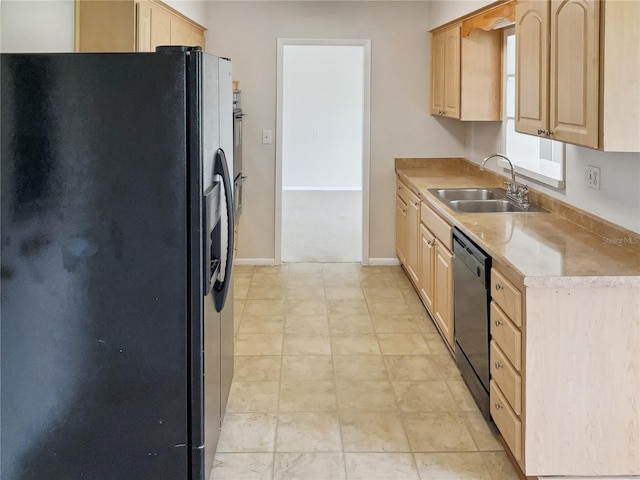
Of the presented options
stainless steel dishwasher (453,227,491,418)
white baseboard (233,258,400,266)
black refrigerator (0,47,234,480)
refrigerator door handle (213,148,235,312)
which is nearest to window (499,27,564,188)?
stainless steel dishwasher (453,227,491,418)

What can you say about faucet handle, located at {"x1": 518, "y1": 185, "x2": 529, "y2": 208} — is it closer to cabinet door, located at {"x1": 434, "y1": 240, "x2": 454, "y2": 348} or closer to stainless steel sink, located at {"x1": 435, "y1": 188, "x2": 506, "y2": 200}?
stainless steel sink, located at {"x1": 435, "y1": 188, "x2": 506, "y2": 200}

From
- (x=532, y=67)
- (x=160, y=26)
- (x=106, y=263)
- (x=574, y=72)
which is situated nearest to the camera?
(x=106, y=263)

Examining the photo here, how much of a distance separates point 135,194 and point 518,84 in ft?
6.33

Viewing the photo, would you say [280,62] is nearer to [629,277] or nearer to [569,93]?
[569,93]

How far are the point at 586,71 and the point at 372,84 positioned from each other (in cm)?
314

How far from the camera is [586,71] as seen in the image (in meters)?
2.12

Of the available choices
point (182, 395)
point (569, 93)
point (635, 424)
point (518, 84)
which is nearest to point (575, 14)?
point (569, 93)

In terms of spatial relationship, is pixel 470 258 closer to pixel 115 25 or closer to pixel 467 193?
pixel 467 193

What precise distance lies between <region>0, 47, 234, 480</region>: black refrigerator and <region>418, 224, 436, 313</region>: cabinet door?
1994 mm

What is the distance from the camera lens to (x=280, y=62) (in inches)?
201

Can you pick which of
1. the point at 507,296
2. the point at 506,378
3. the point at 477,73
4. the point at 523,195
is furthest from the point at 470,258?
the point at 477,73

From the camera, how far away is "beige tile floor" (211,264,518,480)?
7.48 ft

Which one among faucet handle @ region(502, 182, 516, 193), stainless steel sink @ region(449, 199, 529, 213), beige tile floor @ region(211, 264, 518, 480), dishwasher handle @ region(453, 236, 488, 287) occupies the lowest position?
beige tile floor @ region(211, 264, 518, 480)

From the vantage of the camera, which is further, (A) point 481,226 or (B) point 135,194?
(A) point 481,226
